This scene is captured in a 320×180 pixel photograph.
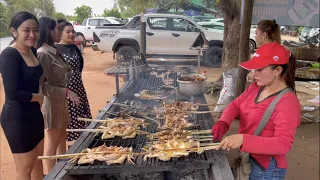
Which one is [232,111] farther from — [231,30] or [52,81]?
[231,30]

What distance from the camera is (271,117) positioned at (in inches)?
77.1

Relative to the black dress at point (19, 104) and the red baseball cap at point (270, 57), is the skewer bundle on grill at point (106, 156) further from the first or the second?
the red baseball cap at point (270, 57)

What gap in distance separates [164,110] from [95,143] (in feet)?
4.12

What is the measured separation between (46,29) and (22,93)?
117 cm

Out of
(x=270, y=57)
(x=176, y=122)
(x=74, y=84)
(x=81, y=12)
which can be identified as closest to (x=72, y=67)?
(x=74, y=84)

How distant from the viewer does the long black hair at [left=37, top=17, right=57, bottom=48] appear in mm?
3551

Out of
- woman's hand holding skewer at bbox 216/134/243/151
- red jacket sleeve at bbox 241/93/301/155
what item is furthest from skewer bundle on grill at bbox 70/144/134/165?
red jacket sleeve at bbox 241/93/301/155

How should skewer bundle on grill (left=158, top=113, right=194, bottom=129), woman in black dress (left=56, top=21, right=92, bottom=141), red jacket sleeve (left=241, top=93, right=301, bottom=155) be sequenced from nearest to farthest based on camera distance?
red jacket sleeve (left=241, top=93, right=301, bottom=155) → skewer bundle on grill (left=158, top=113, right=194, bottom=129) → woman in black dress (left=56, top=21, right=92, bottom=141)

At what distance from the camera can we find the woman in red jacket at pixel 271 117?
1833 millimetres

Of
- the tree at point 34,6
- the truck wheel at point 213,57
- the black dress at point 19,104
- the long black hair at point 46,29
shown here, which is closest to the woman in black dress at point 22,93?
the black dress at point 19,104

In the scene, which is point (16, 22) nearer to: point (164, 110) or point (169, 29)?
point (164, 110)

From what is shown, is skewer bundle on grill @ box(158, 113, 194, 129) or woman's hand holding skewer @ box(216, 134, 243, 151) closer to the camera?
woman's hand holding skewer @ box(216, 134, 243, 151)

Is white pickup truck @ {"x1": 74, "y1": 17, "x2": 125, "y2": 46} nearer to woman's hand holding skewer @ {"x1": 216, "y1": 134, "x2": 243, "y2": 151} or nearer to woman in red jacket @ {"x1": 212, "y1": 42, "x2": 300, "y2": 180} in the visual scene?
woman in red jacket @ {"x1": 212, "y1": 42, "x2": 300, "y2": 180}

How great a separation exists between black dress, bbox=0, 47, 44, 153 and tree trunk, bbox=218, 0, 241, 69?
20.1ft
